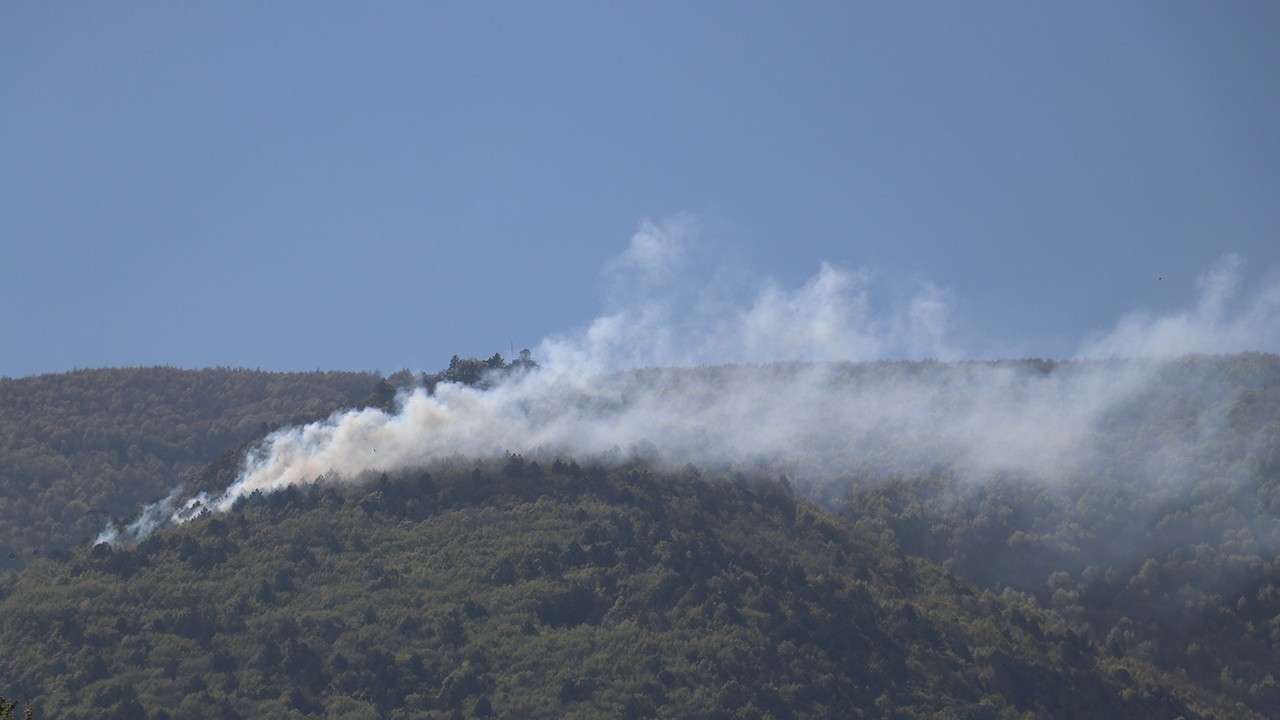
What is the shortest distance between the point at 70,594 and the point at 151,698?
69.8ft

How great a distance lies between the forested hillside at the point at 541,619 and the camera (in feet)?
471

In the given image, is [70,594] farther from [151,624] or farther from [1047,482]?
[1047,482]

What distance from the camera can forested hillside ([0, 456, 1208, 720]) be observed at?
471 ft

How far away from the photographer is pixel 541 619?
510 ft

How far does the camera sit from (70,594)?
160 metres

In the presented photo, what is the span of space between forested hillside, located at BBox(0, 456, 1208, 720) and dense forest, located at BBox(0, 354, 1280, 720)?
0.90 feet

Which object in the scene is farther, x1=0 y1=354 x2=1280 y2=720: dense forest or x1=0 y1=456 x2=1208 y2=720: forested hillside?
x1=0 y1=354 x2=1280 y2=720: dense forest

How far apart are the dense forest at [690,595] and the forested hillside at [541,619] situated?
0.27m

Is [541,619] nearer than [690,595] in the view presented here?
Yes

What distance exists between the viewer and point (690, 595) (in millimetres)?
156250

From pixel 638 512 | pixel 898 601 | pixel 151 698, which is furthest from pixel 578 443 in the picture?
pixel 151 698

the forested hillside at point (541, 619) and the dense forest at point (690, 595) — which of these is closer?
the forested hillside at point (541, 619)

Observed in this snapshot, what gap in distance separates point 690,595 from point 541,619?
40.2 feet

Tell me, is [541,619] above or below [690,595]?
below
